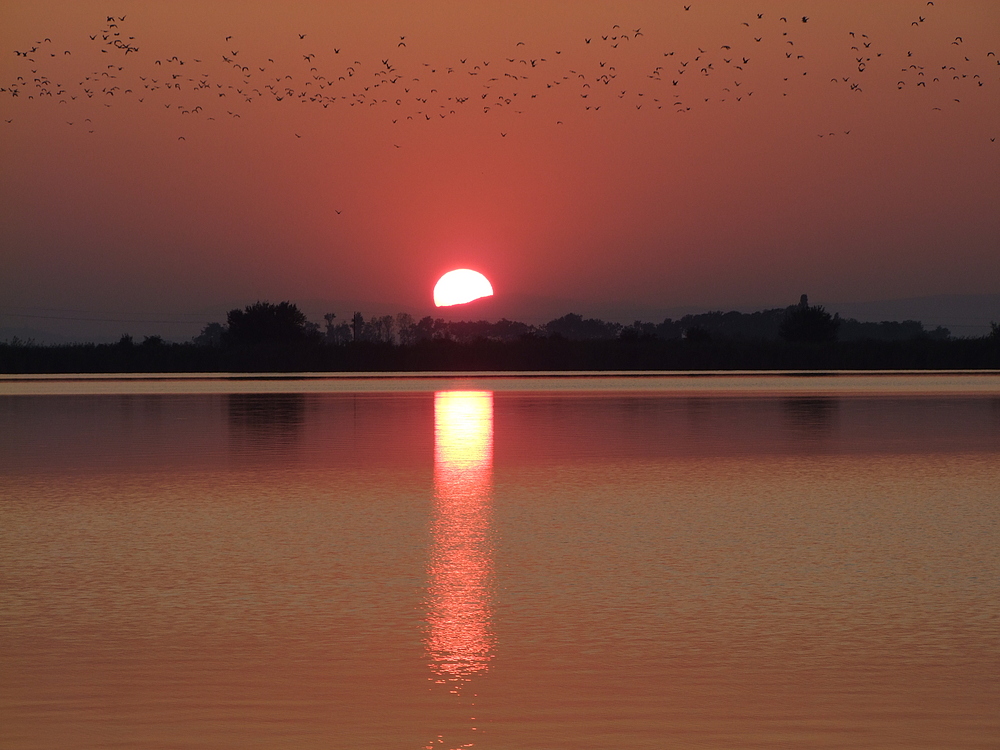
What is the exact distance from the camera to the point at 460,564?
11312mm

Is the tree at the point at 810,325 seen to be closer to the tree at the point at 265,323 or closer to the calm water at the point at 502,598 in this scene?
the tree at the point at 265,323

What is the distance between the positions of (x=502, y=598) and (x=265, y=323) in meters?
119

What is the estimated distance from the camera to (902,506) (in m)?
15.0

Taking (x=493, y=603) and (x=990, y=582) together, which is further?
(x=990, y=582)

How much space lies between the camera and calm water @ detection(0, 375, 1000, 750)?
663cm

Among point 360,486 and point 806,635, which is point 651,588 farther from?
point 360,486

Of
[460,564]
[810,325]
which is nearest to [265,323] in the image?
[810,325]

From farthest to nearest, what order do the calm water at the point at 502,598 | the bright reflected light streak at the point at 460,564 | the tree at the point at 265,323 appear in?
the tree at the point at 265,323 < the bright reflected light streak at the point at 460,564 < the calm water at the point at 502,598

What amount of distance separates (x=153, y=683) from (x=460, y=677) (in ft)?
5.39

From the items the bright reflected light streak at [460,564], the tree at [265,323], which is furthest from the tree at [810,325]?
the bright reflected light streak at [460,564]

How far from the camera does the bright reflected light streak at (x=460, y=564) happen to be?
317 inches

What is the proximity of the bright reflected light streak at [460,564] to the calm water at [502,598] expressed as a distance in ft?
0.15

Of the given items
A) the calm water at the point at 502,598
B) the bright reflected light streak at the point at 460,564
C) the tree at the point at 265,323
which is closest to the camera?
the calm water at the point at 502,598

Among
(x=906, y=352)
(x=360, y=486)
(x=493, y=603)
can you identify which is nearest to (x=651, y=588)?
Result: (x=493, y=603)
